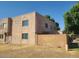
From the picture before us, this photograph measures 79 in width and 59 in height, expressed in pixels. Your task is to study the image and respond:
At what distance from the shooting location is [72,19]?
116ft

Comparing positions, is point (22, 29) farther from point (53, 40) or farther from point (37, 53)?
point (37, 53)

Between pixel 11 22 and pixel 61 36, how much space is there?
14157 millimetres

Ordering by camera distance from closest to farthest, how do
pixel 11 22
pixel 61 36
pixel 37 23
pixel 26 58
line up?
1. pixel 26 58
2. pixel 61 36
3. pixel 37 23
4. pixel 11 22

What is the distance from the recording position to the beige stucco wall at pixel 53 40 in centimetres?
2878

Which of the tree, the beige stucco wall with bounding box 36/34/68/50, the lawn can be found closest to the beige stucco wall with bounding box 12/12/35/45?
the beige stucco wall with bounding box 36/34/68/50

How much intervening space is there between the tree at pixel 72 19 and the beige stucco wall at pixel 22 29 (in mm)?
7321

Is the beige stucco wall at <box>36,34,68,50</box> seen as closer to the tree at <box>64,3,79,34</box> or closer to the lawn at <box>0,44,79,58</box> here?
the lawn at <box>0,44,79,58</box>

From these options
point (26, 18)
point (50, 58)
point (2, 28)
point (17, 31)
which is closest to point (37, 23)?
point (26, 18)

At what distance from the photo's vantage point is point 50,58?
683 inches

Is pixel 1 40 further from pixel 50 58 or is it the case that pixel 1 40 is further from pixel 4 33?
pixel 50 58

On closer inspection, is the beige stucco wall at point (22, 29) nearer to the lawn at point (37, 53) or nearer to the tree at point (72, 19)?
the tree at point (72, 19)

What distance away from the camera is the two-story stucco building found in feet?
110

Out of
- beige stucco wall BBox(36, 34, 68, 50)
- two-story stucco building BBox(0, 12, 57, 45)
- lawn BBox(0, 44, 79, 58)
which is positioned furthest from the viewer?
two-story stucco building BBox(0, 12, 57, 45)

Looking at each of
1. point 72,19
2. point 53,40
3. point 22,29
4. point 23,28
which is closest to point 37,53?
point 53,40
